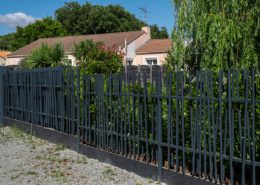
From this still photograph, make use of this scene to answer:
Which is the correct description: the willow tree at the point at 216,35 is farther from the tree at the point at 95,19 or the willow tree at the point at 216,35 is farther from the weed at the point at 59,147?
the tree at the point at 95,19

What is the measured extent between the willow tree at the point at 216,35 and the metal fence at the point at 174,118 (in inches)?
102

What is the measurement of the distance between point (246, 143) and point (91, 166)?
3.21 m

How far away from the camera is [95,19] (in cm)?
6391

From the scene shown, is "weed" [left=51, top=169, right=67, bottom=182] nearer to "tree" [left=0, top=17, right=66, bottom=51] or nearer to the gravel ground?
the gravel ground

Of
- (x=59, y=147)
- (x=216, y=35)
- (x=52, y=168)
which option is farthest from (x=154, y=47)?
(x=52, y=168)

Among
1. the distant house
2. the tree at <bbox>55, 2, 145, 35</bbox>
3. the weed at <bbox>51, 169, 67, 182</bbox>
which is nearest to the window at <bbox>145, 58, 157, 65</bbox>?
the distant house

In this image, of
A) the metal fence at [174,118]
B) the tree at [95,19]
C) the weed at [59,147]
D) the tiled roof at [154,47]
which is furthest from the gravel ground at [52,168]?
the tree at [95,19]

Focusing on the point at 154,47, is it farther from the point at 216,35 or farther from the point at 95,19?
the point at 216,35

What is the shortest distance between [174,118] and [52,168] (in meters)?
2.43

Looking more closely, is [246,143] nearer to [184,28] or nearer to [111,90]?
[111,90]

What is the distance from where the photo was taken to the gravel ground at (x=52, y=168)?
6621mm

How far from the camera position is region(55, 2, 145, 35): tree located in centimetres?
6369

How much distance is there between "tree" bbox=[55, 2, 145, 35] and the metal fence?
55.0 m

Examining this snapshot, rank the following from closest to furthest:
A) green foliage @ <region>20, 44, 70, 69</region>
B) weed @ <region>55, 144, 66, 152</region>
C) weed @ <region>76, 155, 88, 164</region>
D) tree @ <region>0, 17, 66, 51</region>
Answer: weed @ <region>76, 155, 88, 164</region>
weed @ <region>55, 144, 66, 152</region>
green foliage @ <region>20, 44, 70, 69</region>
tree @ <region>0, 17, 66, 51</region>
